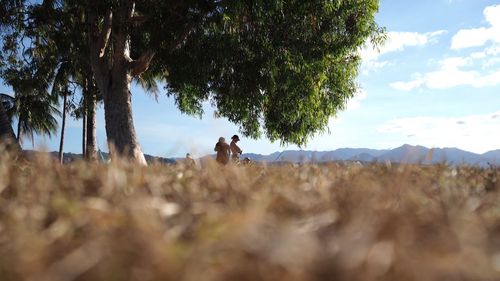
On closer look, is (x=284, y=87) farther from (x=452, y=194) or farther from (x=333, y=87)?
(x=452, y=194)

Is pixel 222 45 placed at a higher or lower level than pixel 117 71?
higher

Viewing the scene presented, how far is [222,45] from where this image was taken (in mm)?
14906

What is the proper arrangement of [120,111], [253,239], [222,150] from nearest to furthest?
[253,239] → [222,150] → [120,111]

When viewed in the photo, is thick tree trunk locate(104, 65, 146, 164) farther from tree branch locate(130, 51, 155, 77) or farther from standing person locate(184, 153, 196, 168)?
standing person locate(184, 153, 196, 168)

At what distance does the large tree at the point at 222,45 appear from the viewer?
13.9 meters

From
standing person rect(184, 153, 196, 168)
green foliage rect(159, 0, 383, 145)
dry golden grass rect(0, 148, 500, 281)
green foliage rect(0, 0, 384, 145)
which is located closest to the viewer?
dry golden grass rect(0, 148, 500, 281)

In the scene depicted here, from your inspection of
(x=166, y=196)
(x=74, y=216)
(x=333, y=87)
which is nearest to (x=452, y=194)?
(x=166, y=196)

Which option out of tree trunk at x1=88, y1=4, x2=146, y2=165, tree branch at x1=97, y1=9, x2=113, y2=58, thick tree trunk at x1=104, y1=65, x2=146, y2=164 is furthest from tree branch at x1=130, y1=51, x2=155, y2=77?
tree branch at x1=97, y1=9, x2=113, y2=58

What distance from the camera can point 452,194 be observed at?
167 centimetres

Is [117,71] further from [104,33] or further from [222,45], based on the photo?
[222,45]

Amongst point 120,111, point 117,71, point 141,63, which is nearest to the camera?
point 120,111

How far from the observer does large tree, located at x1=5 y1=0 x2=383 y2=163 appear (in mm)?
13898

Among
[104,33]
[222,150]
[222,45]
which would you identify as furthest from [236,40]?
[222,150]

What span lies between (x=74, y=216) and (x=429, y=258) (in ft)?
2.67
